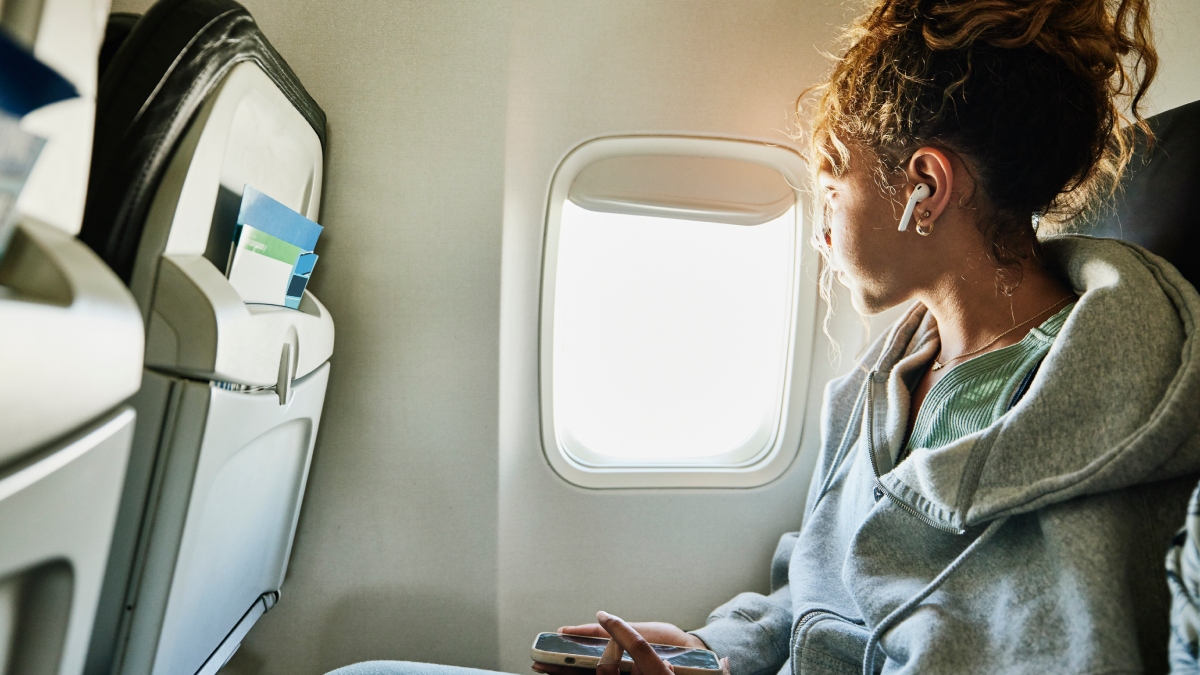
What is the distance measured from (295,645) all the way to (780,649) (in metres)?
1.04

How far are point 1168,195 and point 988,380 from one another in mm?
359

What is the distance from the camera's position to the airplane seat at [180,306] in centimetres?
82

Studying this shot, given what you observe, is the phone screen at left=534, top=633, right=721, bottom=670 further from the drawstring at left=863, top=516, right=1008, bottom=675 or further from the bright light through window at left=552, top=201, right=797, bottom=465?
the bright light through window at left=552, top=201, right=797, bottom=465

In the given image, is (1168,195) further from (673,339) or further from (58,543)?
(58,543)

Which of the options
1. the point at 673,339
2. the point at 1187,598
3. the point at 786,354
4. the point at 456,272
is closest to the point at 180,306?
the point at 456,272

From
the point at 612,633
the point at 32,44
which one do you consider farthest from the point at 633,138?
the point at 32,44

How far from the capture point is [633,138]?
1592mm

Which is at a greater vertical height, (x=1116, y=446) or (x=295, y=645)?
(x=1116, y=446)

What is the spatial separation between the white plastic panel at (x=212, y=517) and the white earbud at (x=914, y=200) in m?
0.98

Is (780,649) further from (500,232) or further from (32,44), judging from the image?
(32,44)

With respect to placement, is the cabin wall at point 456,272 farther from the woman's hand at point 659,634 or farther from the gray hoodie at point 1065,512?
the gray hoodie at point 1065,512

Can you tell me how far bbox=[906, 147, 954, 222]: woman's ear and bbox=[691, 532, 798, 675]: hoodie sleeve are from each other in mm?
803

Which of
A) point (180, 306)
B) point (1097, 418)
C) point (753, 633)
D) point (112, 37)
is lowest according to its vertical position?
point (753, 633)

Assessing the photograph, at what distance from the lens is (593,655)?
121 cm
